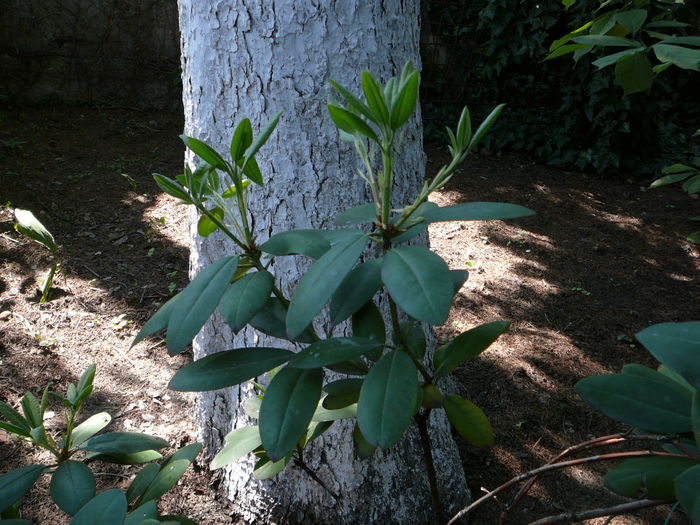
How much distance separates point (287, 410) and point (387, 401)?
17 centimetres

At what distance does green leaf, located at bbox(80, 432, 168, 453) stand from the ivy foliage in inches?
205

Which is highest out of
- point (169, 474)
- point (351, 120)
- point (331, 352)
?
point (351, 120)

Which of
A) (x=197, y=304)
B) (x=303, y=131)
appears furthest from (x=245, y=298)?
(x=303, y=131)

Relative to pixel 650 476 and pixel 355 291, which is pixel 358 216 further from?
pixel 650 476

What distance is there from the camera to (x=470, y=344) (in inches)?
40.3

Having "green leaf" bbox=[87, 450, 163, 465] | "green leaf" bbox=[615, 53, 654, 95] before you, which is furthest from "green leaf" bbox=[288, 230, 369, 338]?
"green leaf" bbox=[615, 53, 654, 95]

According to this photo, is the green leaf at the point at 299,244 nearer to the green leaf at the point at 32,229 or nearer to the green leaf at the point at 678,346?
the green leaf at the point at 678,346

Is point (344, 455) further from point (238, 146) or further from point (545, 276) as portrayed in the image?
point (545, 276)

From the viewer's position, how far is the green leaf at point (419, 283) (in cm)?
72

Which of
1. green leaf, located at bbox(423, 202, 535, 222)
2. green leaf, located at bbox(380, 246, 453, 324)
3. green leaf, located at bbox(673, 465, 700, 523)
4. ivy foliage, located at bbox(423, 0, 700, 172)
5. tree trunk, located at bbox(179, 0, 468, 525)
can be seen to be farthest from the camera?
ivy foliage, located at bbox(423, 0, 700, 172)

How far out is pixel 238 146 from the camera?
0.89 m

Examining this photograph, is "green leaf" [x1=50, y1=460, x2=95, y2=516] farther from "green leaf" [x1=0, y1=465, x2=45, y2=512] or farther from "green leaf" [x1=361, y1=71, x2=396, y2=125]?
"green leaf" [x1=361, y1=71, x2=396, y2=125]

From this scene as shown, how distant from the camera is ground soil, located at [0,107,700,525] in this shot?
7.56ft

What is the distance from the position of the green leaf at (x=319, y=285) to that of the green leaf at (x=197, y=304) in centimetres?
13
